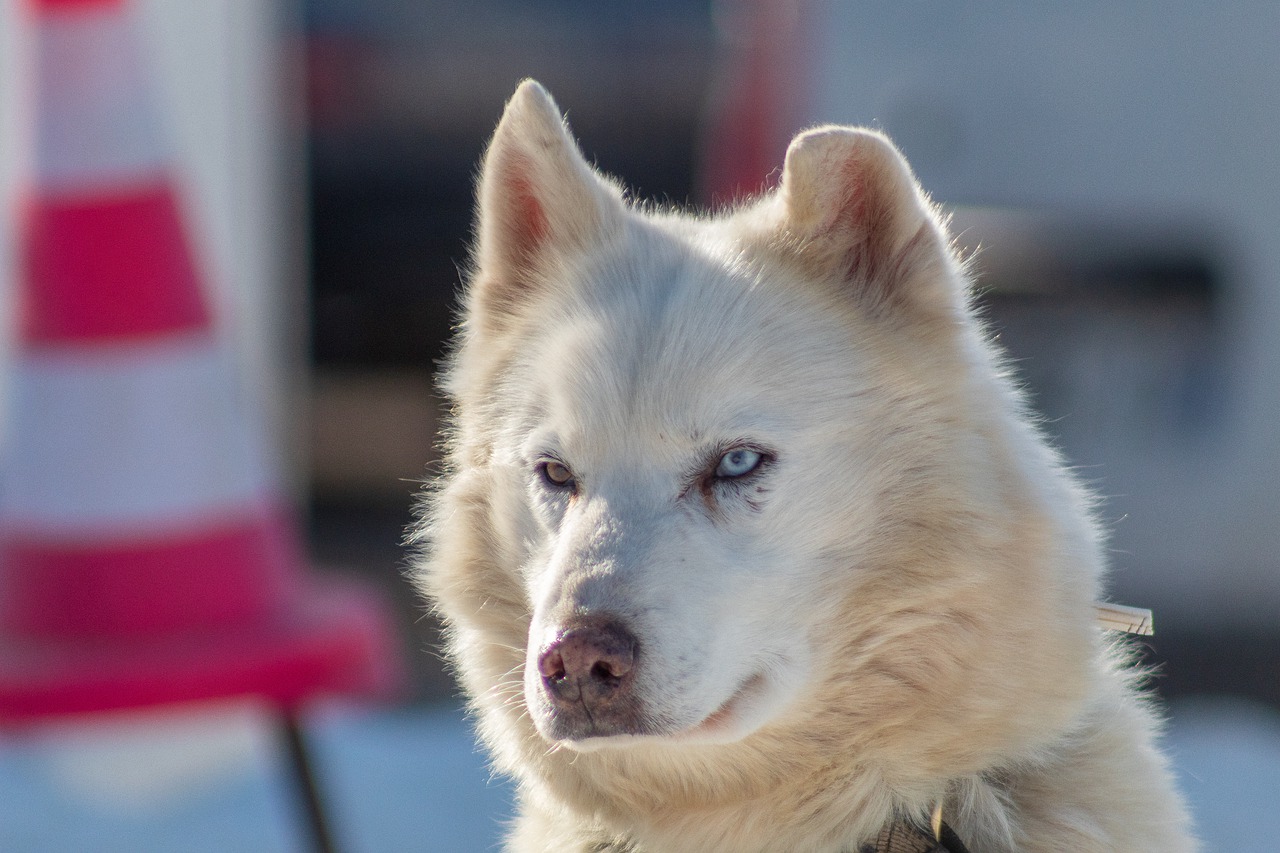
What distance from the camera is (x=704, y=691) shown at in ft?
7.70

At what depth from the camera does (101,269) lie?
3.45 meters

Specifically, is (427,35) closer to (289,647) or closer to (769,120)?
(769,120)

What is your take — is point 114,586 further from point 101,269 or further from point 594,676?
point 594,676

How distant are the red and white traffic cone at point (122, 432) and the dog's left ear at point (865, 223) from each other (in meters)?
1.36

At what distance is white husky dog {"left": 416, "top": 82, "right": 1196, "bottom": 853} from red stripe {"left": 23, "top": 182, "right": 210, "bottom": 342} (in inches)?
43.9

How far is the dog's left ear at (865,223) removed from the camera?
2.53 meters

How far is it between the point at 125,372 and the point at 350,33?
20.5 feet

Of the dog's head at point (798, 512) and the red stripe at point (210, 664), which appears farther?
the red stripe at point (210, 664)

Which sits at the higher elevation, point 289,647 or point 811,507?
point 811,507

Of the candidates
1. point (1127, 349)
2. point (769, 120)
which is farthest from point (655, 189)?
point (1127, 349)

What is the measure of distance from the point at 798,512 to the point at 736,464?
127 millimetres

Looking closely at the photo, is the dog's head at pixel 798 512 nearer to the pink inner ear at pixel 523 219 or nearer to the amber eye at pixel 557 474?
the amber eye at pixel 557 474

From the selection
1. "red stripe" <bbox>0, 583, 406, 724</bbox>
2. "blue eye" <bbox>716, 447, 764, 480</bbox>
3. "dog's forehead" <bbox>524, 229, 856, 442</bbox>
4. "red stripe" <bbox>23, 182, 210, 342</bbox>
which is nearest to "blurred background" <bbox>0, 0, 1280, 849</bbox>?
"red stripe" <bbox>0, 583, 406, 724</bbox>

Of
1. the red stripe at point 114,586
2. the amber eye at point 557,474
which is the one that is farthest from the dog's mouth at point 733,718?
the red stripe at point 114,586
